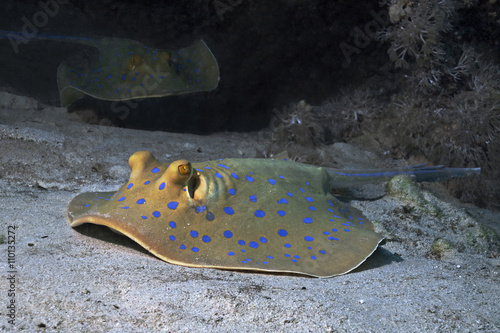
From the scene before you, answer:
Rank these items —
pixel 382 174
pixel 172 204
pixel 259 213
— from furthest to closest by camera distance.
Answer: pixel 382 174
pixel 259 213
pixel 172 204

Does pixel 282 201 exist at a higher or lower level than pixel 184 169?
lower

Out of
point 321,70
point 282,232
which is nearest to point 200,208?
point 282,232

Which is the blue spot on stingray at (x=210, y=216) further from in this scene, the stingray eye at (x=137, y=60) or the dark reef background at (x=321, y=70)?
the stingray eye at (x=137, y=60)

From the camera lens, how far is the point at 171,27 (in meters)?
8.10

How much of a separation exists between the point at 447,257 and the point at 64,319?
3.31 m

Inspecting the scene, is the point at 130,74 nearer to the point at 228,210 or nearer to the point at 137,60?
the point at 137,60

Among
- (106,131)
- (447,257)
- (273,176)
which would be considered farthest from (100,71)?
(447,257)

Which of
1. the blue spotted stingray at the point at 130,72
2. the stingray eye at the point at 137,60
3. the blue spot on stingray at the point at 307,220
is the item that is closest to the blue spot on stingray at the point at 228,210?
the blue spot on stingray at the point at 307,220

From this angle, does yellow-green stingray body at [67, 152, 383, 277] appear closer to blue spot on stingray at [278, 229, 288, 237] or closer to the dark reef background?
blue spot on stingray at [278, 229, 288, 237]

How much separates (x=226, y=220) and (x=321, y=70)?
657 centimetres

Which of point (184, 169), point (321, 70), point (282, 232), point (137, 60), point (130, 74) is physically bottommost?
point (282, 232)

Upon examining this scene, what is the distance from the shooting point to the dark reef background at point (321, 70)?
5.95m

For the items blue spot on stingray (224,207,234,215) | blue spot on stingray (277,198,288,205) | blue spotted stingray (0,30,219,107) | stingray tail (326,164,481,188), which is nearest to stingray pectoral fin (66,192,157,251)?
blue spot on stingray (224,207,234,215)

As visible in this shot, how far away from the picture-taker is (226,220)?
2.69 meters
